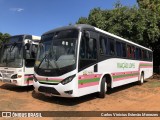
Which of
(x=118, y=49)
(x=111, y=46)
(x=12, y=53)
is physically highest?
(x=111, y=46)

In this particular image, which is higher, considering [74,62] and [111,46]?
[111,46]

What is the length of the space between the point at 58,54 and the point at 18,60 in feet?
11.9

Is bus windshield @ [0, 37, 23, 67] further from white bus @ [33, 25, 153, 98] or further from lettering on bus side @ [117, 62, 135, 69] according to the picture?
lettering on bus side @ [117, 62, 135, 69]

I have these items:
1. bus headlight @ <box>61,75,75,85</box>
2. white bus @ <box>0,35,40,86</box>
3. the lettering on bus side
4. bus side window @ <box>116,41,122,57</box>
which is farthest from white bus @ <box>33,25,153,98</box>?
white bus @ <box>0,35,40,86</box>

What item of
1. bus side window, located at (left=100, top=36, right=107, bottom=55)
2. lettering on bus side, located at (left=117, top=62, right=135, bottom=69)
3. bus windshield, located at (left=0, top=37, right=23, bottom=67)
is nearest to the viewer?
bus side window, located at (left=100, top=36, right=107, bottom=55)

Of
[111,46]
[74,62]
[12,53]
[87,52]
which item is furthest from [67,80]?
[12,53]

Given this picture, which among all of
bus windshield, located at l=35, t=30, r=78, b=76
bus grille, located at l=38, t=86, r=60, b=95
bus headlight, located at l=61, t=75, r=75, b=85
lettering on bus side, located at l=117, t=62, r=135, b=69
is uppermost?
bus windshield, located at l=35, t=30, r=78, b=76

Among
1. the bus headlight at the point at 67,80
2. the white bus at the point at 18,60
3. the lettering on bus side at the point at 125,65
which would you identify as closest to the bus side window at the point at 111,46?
the lettering on bus side at the point at 125,65

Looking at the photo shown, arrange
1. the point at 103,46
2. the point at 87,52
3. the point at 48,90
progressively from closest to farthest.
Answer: the point at 48,90 < the point at 87,52 < the point at 103,46

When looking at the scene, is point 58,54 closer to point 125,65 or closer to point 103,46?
point 103,46

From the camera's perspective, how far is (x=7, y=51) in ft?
43.5

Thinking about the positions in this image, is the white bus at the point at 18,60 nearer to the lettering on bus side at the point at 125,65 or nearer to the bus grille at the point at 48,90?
the bus grille at the point at 48,90

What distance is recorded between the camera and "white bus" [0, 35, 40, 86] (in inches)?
491

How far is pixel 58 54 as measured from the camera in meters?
9.77
